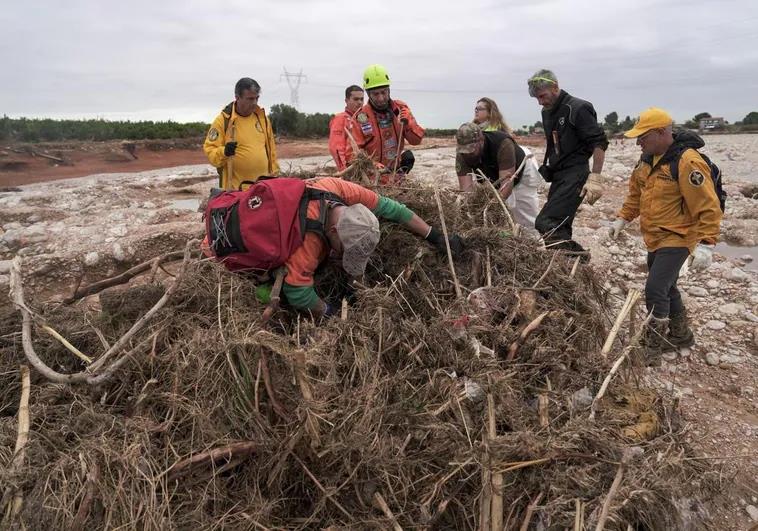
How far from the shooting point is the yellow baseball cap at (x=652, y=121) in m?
3.18

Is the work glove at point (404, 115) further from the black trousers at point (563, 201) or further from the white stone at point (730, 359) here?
the white stone at point (730, 359)

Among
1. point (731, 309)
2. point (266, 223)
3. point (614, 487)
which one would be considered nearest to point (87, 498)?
point (266, 223)

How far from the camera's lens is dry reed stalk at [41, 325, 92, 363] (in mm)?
2201

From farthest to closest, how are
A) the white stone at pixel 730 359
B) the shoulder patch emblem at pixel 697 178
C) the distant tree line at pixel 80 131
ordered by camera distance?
the distant tree line at pixel 80 131 < the white stone at pixel 730 359 < the shoulder patch emblem at pixel 697 178

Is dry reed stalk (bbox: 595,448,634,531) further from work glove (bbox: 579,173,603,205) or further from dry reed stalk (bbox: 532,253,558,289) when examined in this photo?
work glove (bbox: 579,173,603,205)

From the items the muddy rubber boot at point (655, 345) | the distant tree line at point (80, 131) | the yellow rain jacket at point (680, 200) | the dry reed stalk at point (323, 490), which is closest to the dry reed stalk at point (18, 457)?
the dry reed stalk at point (323, 490)

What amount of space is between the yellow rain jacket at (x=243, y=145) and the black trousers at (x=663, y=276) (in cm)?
328

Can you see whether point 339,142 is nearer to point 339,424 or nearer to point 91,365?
point 91,365

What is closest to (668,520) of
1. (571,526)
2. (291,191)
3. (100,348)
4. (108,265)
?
(571,526)

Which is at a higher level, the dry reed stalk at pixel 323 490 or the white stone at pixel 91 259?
the white stone at pixel 91 259

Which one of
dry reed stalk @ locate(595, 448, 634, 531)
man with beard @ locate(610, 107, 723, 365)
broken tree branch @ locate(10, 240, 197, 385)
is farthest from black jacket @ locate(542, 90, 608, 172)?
broken tree branch @ locate(10, 240, 197, 385)

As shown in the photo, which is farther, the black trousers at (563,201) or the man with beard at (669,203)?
the black trousers at (563,201)

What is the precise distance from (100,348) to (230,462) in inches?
39.5

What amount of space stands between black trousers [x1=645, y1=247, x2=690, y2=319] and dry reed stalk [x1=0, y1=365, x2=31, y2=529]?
3.58 metres
